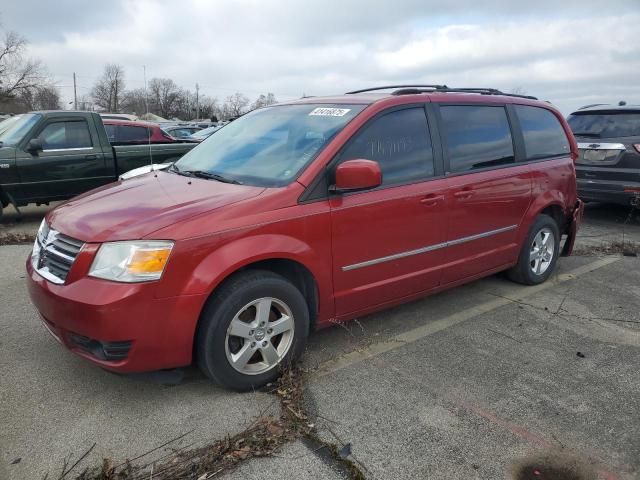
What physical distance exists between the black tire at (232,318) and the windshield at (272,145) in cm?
64

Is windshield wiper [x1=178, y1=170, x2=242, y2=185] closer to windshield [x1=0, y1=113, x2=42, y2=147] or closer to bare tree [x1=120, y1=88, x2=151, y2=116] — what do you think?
windshield [x1=0, y1=113, x2=42, y2=147]

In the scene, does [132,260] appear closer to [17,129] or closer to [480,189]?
[480,189]

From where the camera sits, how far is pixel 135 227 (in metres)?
2.76

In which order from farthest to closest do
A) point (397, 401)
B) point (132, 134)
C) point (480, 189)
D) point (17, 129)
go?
point (132, 134)
point (17, 129)
point (480, 189)
point (397, 401)

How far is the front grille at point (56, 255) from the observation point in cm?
282

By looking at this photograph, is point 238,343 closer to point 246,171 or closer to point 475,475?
point 246,171

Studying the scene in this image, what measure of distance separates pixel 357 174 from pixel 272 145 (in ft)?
2.75

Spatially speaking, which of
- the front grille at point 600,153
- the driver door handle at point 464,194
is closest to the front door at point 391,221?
the driver door handle at point 464,194

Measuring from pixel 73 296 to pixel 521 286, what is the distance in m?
4.10

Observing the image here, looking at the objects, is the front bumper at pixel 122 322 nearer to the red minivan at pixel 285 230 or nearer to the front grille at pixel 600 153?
the red minivan at pixel 285 230

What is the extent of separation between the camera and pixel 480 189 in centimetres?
417

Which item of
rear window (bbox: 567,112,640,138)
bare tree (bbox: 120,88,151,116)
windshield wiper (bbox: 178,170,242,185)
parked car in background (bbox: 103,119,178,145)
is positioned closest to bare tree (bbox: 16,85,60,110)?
bare tree (bbox: 120,88,151,116)

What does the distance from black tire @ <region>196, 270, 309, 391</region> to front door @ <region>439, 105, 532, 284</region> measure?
5.25ft

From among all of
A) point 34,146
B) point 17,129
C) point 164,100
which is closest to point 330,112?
point 34,146
